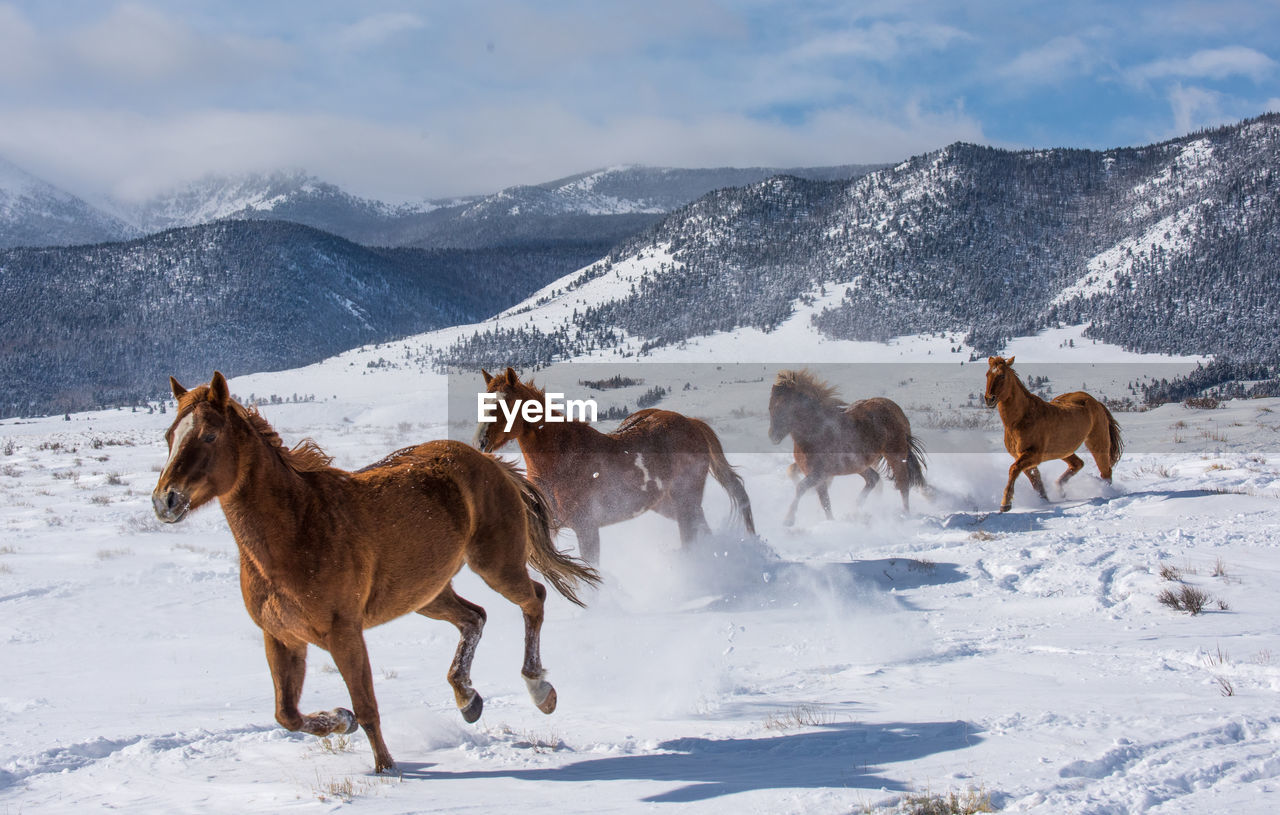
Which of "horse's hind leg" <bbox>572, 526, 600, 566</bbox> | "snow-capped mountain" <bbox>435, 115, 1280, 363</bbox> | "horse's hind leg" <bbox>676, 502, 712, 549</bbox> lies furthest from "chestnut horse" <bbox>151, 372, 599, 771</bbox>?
"snow-capped mountain" <bbox>435, 115, 1280, 363</bbox>

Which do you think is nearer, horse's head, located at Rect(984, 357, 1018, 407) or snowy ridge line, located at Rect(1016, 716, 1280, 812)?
snowy ridge line, located at Rect(1016, 716, 1280, 812)

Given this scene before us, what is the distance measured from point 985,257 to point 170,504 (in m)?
58.4

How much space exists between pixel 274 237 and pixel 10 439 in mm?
99020

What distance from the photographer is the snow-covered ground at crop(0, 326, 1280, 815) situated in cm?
333

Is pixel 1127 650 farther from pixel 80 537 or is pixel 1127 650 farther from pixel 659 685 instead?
pixel 80 537

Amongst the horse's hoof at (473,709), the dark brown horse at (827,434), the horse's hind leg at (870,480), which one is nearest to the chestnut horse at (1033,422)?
the dark brown horse at (827,434)

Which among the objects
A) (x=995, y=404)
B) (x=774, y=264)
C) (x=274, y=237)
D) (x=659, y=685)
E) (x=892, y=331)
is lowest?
(x=659, y=685)

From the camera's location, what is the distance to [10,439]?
25.8 m

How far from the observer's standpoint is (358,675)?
3.69 meters

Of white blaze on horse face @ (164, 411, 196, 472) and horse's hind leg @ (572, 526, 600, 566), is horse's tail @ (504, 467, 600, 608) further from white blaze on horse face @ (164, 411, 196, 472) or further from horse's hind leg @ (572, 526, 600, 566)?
horse's hind leg @ (572, 526, 600, 566)

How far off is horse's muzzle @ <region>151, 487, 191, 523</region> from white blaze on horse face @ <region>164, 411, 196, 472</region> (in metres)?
0.12

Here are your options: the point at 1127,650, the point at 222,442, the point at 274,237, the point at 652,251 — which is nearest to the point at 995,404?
the point at 1127,650

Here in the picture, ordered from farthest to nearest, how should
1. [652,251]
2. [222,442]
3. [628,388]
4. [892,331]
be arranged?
[652,251] < [892,331] < [628,388] < [222,442]

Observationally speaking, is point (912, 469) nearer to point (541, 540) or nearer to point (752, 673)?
point (752, 673)
